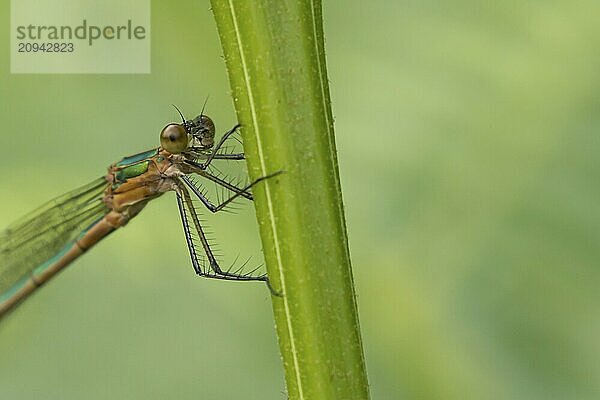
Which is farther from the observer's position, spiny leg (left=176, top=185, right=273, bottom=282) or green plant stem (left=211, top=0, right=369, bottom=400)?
spiny leg (left=176, top=185, right=273, bottom=282)

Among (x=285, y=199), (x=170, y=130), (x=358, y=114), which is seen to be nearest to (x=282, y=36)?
(x=285, y=199)

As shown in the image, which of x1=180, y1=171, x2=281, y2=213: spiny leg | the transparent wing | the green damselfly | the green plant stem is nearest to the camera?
the green plant stem

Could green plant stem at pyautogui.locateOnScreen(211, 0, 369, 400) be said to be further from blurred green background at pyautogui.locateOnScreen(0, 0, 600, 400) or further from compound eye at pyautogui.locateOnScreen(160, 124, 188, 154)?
blurred green background at pyautogui.locateOnScreen(0, 0, 600, 400)

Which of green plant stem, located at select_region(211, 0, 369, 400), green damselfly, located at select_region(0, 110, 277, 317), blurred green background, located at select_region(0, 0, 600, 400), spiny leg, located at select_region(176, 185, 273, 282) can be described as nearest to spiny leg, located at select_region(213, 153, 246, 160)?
green damselfly, located at select_region(0, 110, 277, 317)

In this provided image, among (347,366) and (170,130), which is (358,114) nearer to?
(170,130)

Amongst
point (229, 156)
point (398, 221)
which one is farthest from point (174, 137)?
point (398, 221)
